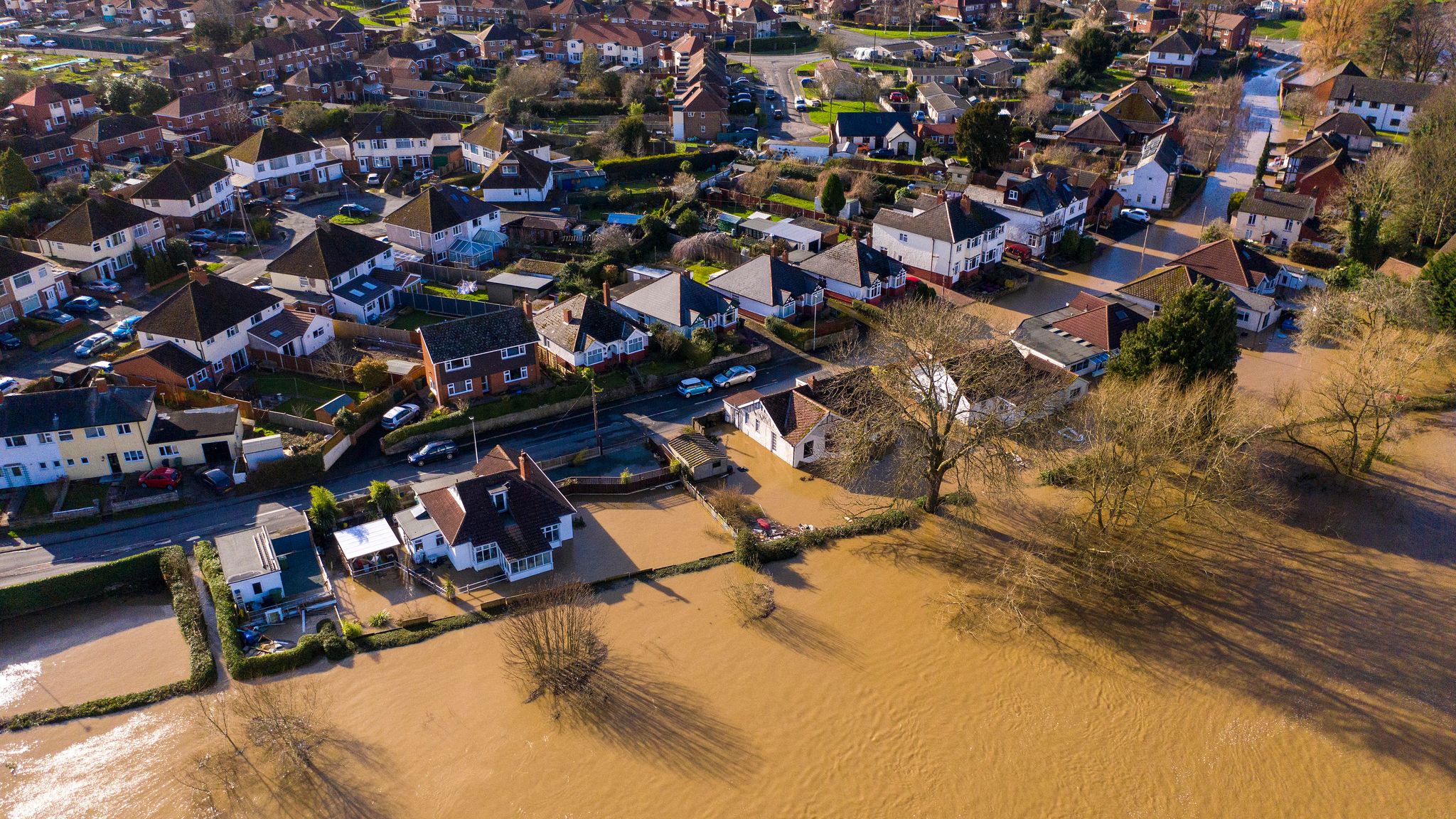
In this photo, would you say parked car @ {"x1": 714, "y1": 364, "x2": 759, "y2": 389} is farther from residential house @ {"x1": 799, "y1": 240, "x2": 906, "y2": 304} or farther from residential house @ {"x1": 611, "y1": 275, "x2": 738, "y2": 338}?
residential house @ {"x1": 799, "y1": 240, "x2": 906, "y2": 304}

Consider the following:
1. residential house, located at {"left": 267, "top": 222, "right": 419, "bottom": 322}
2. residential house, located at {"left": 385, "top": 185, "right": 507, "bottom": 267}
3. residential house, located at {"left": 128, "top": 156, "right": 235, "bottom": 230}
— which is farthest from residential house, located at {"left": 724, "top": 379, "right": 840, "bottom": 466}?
residential house, located at {"left": 128, "top": 156, "right": 235, "bottom": 230}

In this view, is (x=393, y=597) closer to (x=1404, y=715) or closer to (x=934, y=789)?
(x=934, y=789)

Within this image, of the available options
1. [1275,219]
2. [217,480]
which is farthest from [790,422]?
[1275,219]

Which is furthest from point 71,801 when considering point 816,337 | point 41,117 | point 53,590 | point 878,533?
point 41,117

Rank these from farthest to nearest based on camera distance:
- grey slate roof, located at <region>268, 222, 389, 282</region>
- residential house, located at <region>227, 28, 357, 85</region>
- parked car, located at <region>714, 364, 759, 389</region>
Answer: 1. residential house, located at <region>227, 28, 357, 85</region>
2. grey slate roof, located at <region>268, 222, 389, 282</region>
3. parked car, located at <region>714, 364, 759, 389</region>

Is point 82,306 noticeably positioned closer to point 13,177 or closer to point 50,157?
point 13,177

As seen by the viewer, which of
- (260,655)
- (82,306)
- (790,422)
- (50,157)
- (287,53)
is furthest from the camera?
(287,53)
